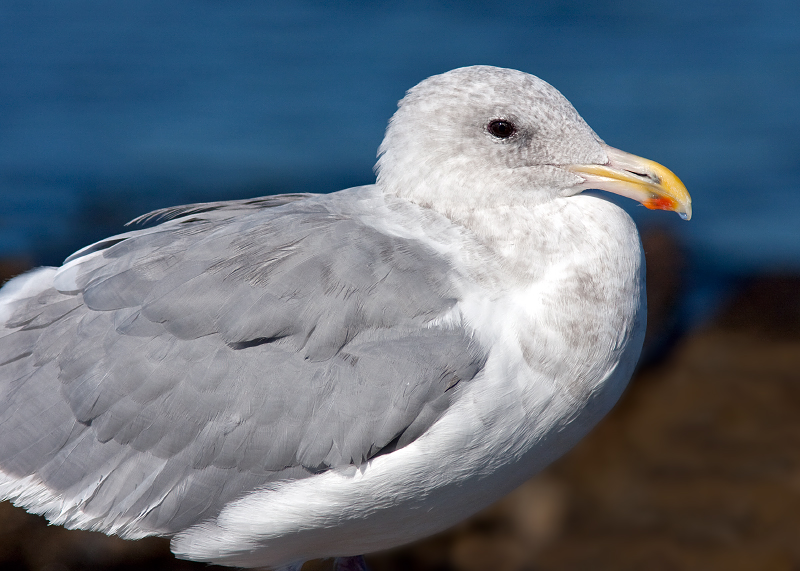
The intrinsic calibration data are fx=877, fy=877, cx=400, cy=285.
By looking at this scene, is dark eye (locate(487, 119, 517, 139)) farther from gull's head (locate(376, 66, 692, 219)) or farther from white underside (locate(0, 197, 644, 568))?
white underside (locate(0, 197, 644, 568))

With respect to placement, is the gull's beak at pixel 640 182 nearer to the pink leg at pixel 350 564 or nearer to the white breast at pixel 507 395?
the white breast at pixel 507 395

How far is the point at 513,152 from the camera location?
334 centimetres

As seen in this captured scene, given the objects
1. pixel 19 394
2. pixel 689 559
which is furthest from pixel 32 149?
pixel 689 559

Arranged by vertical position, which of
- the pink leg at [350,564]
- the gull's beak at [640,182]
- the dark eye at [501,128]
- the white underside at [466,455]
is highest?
the dark eye at [501,128]

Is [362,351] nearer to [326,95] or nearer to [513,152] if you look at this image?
[513,152]

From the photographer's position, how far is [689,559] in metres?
5.33

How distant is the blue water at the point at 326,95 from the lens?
9977 millimetres

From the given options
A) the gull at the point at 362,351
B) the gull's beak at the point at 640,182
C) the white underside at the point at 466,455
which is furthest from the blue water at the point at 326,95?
the white underside at the point at 466,455

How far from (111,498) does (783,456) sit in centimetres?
449

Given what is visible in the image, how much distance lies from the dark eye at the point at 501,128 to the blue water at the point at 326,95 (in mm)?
5466

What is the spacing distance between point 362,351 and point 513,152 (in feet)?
3.14

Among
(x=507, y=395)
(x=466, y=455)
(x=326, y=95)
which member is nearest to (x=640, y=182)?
(x=507, y=395)

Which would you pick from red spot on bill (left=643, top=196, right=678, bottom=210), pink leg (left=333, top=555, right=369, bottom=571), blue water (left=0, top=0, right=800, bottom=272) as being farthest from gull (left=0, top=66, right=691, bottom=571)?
blue water (left=0, top=0, right=800, bottom=272)

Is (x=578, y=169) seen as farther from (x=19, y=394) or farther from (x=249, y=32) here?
(x=249, y=32)
